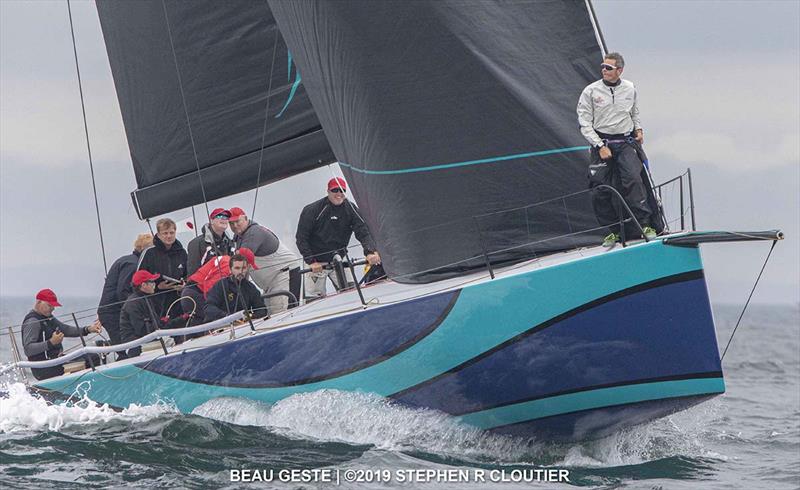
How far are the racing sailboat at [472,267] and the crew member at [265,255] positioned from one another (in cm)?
57

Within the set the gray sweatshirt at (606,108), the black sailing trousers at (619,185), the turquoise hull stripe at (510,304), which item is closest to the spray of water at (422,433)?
the turquoise hull stripe at (510,304)

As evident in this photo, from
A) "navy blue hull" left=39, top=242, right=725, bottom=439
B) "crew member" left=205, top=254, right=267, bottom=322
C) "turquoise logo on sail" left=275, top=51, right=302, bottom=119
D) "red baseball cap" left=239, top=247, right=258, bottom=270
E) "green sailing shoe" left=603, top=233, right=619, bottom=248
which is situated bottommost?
"navy blue hull" left=39, top=242, right=725, bottom=439

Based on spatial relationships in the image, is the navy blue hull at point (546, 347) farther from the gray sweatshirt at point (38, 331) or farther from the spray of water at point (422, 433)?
the gray sweatshirt at point (38, 331)

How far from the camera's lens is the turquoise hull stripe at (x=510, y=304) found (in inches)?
267

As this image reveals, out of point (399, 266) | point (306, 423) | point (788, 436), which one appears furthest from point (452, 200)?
point (788, 436)

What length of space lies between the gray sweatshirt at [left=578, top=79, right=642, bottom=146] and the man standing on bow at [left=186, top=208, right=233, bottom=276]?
3.36 metres

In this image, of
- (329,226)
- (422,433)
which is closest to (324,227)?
(329,226)

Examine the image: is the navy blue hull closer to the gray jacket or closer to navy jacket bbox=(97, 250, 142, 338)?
navy jacket bbox=(97, 250, 142, 338)

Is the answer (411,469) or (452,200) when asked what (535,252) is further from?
(411,469)

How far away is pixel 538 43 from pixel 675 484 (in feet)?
9.67

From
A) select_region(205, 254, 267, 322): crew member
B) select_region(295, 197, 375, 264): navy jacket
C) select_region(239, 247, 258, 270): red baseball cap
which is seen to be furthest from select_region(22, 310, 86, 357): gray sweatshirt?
select_region(295, 197, 375, 264): navy jacket

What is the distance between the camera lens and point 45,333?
9.77 metres

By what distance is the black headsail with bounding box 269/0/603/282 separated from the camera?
25.1ft

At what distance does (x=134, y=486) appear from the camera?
664 centimetres
